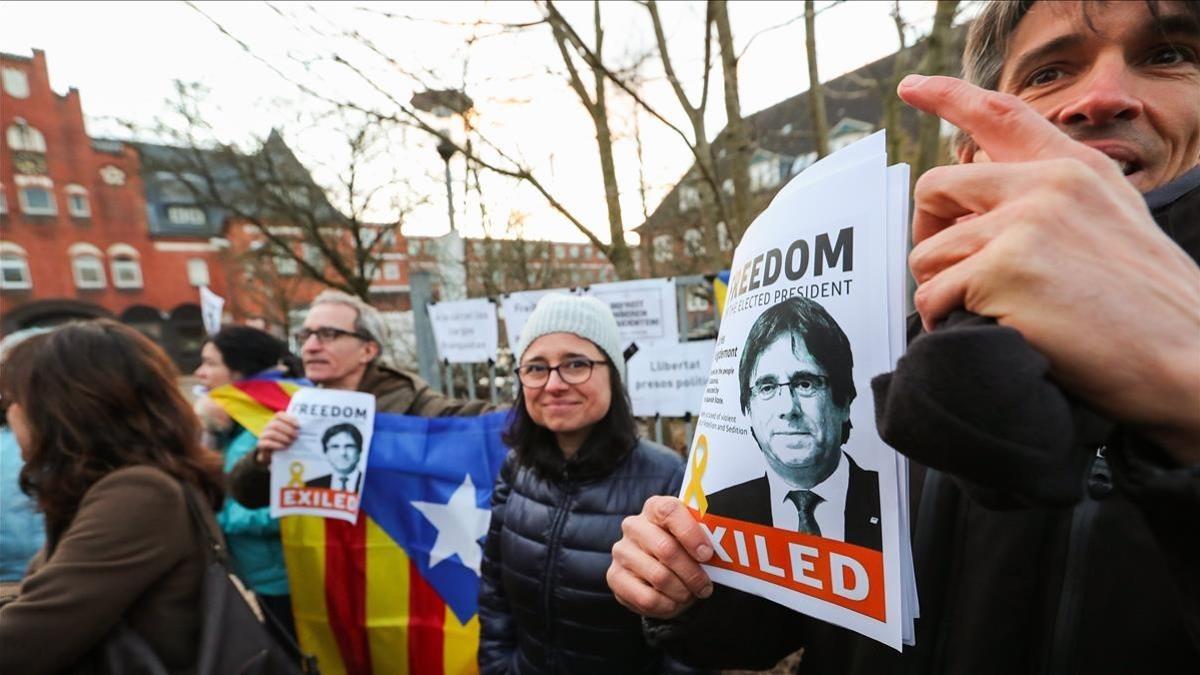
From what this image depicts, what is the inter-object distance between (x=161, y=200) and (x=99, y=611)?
42.6m

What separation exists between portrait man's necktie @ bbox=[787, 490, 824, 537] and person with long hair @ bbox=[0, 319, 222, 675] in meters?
1.83

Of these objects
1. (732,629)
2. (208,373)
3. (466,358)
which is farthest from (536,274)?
(732,629)

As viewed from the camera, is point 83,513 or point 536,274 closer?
point 83,513

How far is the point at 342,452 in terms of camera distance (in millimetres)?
2580

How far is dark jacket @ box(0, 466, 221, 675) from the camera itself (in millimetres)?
1466

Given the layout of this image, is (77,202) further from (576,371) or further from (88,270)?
(576,371)

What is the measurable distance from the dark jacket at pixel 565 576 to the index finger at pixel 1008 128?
149cm

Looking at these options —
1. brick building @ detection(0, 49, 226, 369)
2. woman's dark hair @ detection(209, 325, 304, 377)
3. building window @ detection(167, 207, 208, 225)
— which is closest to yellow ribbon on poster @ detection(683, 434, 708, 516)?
woman's dark hair @ detection(209, 325, 304, 377)

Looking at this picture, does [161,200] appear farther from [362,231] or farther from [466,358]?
[466,358]

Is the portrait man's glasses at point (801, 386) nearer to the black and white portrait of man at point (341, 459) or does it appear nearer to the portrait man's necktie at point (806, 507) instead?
the portrait man's necktie at point (806, 507)

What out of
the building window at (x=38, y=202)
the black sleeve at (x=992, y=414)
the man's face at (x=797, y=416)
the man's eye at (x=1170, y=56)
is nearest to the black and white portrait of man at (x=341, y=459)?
the man's face at (x=797, y=416)

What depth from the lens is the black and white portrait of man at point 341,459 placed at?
101 inches

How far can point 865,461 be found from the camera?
64 cm

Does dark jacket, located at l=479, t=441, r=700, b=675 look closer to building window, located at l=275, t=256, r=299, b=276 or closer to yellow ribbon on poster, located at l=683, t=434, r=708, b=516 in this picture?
yellow ribbon on poster, located at l=683, t=434, r=708, b=516
